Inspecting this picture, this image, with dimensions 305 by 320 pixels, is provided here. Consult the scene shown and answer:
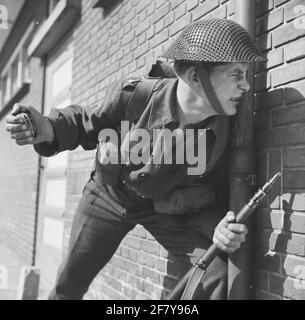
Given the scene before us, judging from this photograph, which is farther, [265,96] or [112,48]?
[112,48]

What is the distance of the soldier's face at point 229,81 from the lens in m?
1.74

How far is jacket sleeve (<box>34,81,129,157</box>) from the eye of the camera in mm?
2066

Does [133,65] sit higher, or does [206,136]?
[133,65]

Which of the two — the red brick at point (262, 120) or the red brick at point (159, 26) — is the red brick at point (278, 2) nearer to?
the red brick at point (262, 120)

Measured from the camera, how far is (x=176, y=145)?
6.43 ft

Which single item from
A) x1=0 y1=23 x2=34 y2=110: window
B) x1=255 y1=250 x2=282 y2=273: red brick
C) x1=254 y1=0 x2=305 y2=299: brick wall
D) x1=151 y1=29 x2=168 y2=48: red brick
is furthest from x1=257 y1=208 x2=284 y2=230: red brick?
x1=0 y1=23 x2=34 y2=110: window

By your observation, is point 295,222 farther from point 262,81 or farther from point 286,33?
point 286,33

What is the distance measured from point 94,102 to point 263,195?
8.05ft

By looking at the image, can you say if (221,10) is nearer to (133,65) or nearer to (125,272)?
(133,65)

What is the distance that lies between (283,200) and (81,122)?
3.37 feet

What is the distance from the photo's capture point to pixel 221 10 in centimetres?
224
